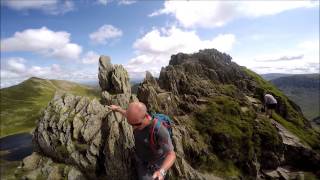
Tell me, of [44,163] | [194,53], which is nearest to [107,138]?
[44,163]

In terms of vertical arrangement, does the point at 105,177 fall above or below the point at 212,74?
below

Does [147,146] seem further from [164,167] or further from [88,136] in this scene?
[88,136]

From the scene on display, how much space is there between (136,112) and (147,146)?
7.43 feet

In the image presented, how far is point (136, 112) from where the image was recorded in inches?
373

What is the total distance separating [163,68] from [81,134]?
90.5ft

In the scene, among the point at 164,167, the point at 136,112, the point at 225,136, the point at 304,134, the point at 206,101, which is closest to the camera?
the point at 164,167

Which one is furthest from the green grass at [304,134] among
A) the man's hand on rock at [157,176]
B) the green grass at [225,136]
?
the man's hand on rock at [157,176]

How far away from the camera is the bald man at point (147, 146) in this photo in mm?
9430

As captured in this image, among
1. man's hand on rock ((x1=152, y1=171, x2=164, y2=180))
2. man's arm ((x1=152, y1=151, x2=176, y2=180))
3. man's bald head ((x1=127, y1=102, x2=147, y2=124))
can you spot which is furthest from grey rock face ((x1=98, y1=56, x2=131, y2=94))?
man's hand on rock ((x1=152, y1=171, x2=164, y2=180))

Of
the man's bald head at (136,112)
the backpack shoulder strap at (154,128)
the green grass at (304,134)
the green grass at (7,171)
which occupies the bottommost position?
the green grass at (7,171)

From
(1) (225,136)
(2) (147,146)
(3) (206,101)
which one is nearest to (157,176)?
(2) (147,146)

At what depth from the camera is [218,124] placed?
52.3 meters

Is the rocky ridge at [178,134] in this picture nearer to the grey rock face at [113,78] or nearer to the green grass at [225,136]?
the green grass at [225,136]

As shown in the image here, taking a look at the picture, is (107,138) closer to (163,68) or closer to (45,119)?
(45,119)
